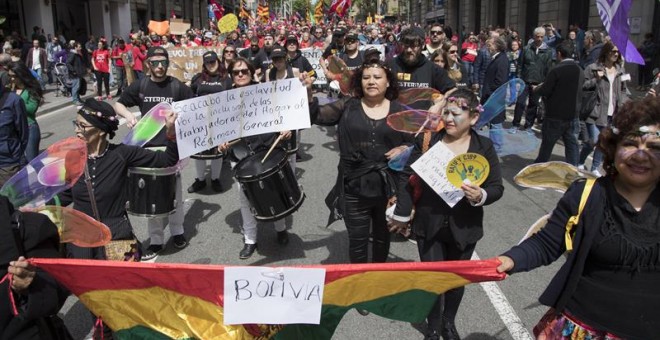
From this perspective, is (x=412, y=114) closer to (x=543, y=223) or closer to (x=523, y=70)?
(x=543, y=223)

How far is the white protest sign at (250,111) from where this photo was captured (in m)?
4.16

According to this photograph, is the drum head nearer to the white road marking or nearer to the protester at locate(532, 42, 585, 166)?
the white road marking

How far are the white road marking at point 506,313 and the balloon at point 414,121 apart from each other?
1481mm

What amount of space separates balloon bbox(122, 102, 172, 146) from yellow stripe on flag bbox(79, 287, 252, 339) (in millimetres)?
1741

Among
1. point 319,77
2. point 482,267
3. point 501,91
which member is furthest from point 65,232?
point 319,77

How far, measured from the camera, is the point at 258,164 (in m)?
4.69

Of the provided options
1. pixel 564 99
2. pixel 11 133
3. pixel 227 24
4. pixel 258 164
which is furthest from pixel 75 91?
pixel 564 99

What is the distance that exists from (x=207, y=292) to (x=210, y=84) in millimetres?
4952

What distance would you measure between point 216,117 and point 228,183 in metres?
3.57

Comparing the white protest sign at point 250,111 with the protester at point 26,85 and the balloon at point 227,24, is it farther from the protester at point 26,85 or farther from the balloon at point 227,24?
the balloon at point 227,24

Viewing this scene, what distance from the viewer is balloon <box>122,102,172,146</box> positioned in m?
3.88

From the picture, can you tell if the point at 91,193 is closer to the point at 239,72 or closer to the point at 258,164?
the point at 258,164

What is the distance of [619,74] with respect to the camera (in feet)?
23.6

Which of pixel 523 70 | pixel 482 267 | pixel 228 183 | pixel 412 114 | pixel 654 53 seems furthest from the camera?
pixel 654 53
